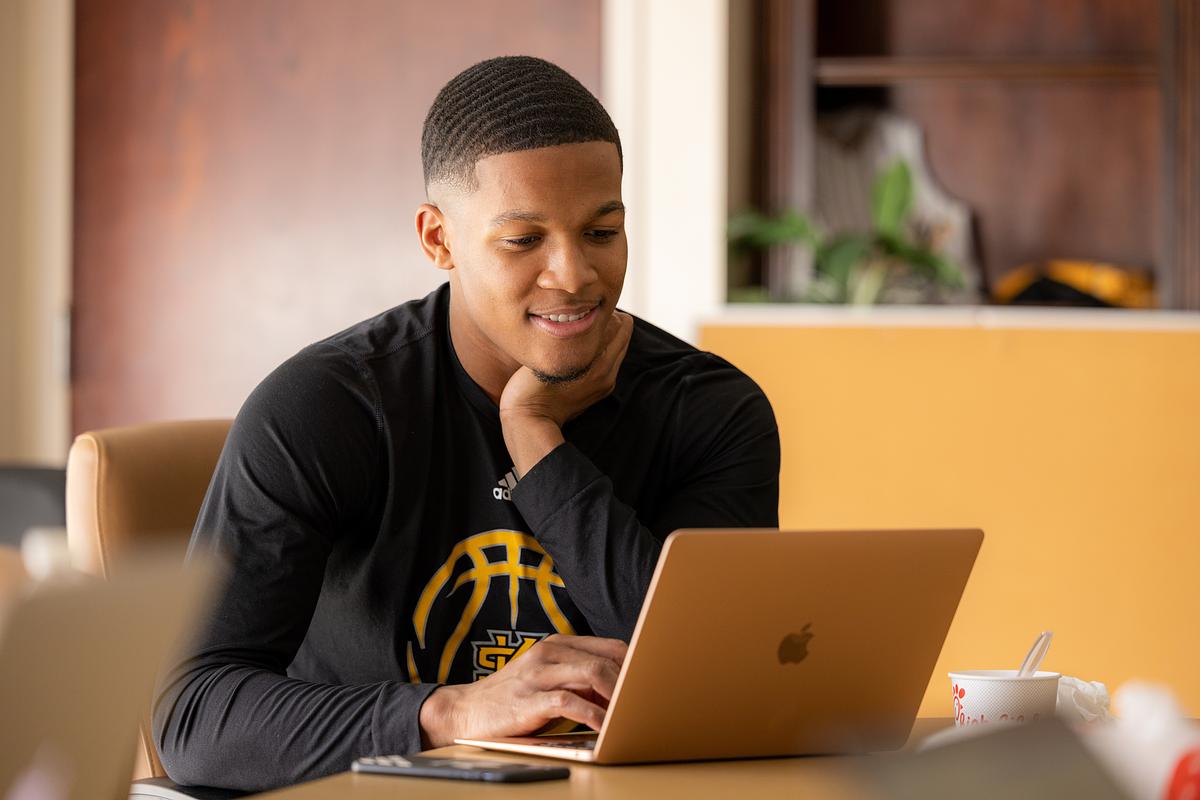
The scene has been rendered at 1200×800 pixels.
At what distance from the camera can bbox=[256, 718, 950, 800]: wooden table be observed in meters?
0.94

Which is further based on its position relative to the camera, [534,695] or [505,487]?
[505,487]

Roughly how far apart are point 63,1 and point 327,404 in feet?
7.51

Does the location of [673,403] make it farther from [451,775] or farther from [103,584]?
[103,584]

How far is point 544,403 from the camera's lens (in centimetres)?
152

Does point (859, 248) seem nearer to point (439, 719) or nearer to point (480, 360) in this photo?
point (480, 360)

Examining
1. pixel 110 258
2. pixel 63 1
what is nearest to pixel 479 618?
pixel 110 258

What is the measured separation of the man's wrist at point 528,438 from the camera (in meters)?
1.46

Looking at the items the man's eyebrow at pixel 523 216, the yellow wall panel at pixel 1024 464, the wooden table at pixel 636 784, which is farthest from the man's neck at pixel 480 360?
the yellow wall panel at pixel 1024 464

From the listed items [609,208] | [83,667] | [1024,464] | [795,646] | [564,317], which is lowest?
[1024,464]

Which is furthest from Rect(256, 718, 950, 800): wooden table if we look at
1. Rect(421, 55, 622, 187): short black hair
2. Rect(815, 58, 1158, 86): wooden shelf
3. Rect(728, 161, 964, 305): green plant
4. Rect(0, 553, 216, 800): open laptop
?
Rect(815, 58, 1158, 86): wooden shelf

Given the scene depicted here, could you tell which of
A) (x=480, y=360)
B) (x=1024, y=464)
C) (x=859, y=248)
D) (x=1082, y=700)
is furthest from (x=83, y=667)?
(x=859, y=248)

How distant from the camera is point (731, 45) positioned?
124 inches

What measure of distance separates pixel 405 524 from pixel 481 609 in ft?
0.35

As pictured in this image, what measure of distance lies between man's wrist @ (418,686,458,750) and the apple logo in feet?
0.87
